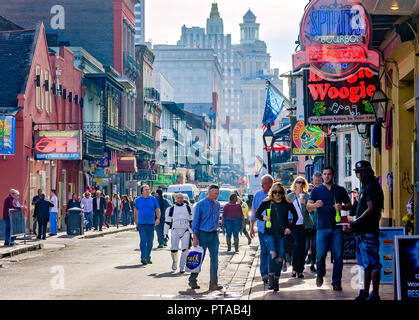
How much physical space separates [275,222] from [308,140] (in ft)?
60.7

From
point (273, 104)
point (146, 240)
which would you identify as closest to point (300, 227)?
point (146, 240)

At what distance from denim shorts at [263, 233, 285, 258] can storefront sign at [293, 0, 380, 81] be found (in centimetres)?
402

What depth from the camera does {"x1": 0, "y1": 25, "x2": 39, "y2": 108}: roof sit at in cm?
3512

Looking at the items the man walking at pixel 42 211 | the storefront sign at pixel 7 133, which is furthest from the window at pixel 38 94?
the man walking at pixel 42 211

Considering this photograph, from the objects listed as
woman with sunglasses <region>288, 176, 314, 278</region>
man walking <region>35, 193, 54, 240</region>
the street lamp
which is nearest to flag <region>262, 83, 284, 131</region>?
man walking <region>35, 193, 54, 240</region>

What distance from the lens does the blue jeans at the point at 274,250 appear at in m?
14.0

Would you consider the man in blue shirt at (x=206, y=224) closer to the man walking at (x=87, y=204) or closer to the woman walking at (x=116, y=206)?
the man walking at (x=87, y=204)

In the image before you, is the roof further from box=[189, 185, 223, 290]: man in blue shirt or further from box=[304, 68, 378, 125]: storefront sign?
box=[189, 185, 223, 290]: man in blue shirt

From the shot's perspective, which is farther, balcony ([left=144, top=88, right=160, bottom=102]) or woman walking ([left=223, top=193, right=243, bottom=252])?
balcony ([left=144, top=88, right=160, bottom=102])

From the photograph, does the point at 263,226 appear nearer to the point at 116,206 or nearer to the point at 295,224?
the point at 295,224

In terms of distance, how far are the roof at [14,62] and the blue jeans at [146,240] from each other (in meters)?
16.1

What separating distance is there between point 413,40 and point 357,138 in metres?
12.9
